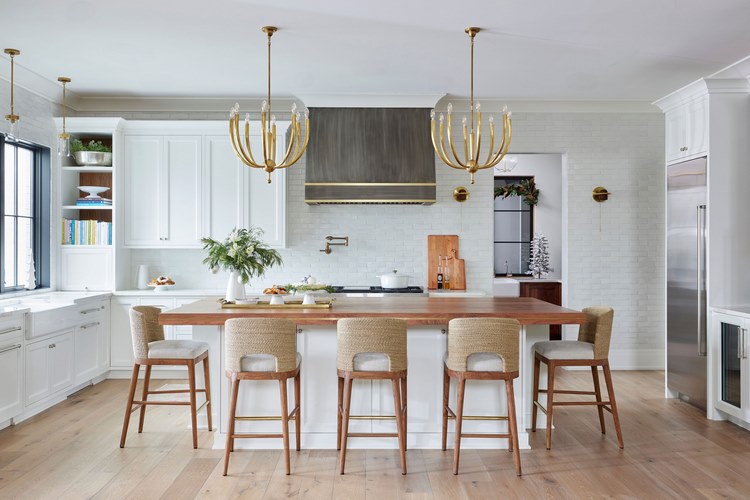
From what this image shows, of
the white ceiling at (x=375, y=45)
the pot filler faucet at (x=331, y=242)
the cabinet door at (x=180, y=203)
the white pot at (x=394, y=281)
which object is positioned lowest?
the white pot at (x=394, y=281)

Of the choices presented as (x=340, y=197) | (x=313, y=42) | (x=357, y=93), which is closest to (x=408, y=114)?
(x=357, y=93)

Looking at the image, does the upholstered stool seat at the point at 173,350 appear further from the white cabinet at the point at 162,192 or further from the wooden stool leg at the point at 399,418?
the white cabinet at the point at 162,192

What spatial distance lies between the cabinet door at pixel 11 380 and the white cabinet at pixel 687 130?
5.72 m

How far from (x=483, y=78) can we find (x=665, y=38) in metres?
1.70

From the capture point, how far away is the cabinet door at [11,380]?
4.51 meters

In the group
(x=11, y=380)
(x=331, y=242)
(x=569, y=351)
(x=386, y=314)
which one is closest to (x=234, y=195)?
(x=331, y=242)

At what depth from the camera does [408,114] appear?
6473 millimetres

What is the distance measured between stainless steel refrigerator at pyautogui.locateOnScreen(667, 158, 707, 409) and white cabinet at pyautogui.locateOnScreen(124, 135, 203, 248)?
4687 millimetres

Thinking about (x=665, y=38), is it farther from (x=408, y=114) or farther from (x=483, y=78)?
(x=408, y=114)

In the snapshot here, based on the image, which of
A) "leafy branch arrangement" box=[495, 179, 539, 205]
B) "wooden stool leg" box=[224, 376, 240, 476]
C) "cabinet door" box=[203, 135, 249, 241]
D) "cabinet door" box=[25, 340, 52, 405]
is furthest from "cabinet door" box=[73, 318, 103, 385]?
"leafy branch arrangement" box=[495, 179, 539, 205]

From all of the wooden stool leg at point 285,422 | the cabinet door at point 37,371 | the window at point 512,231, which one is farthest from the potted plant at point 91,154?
the window at point 512,231

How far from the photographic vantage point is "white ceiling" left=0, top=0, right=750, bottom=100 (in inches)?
162

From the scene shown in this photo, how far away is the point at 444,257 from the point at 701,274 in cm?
265

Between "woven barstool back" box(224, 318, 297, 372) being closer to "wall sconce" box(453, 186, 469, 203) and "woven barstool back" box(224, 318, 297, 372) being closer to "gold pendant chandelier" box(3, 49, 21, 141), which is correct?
"gold pendant chandelier" box(3, 49, 21, 141)
